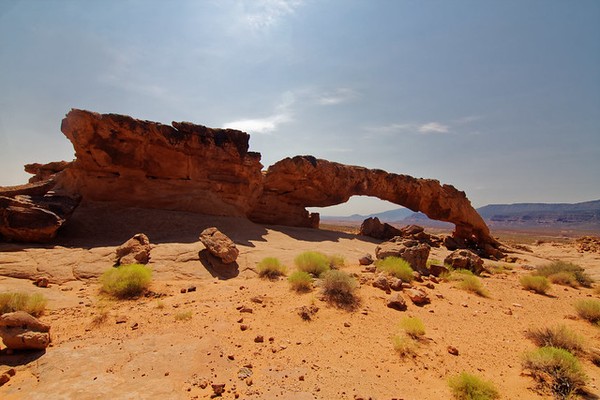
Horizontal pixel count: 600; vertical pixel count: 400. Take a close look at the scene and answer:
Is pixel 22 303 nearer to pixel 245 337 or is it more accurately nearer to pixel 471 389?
pixel 245 337

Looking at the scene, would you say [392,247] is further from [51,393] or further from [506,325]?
[51,393]

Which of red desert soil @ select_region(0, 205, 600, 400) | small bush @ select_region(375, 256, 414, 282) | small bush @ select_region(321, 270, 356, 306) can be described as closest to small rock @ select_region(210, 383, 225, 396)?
red desert soil @ select_region(0, 205, 600, 400)

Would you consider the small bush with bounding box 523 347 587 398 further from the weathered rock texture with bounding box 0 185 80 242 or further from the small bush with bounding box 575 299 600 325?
the weathered rock texture with bounding box 0 185 80 242

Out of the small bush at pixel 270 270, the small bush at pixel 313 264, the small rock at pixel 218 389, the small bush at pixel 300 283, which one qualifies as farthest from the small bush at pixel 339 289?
the small rock at pixel 218 389

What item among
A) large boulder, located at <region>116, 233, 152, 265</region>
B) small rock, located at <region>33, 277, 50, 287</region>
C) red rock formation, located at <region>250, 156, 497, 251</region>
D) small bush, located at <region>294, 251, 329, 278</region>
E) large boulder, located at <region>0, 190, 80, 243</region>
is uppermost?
red rock formation, located at <region>250, 156, 497, 251</region>

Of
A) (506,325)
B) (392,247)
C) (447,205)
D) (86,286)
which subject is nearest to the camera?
(506,325)

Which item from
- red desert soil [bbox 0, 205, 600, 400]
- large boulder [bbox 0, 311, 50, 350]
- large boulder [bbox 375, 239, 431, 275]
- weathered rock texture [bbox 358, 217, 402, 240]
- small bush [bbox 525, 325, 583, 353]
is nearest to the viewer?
red desert soil [bbox 0, 205, 600, 400]

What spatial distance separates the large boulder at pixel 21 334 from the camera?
381cm

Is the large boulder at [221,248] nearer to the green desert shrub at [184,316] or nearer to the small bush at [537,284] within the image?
the green desert shrub at [184,316]

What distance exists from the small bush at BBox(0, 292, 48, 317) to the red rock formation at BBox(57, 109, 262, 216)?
7.89 meters

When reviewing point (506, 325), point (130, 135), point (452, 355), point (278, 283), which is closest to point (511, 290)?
point (506, 325)

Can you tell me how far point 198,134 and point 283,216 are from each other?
310 inches

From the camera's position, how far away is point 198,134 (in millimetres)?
13836

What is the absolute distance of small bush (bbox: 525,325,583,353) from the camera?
4926mm
